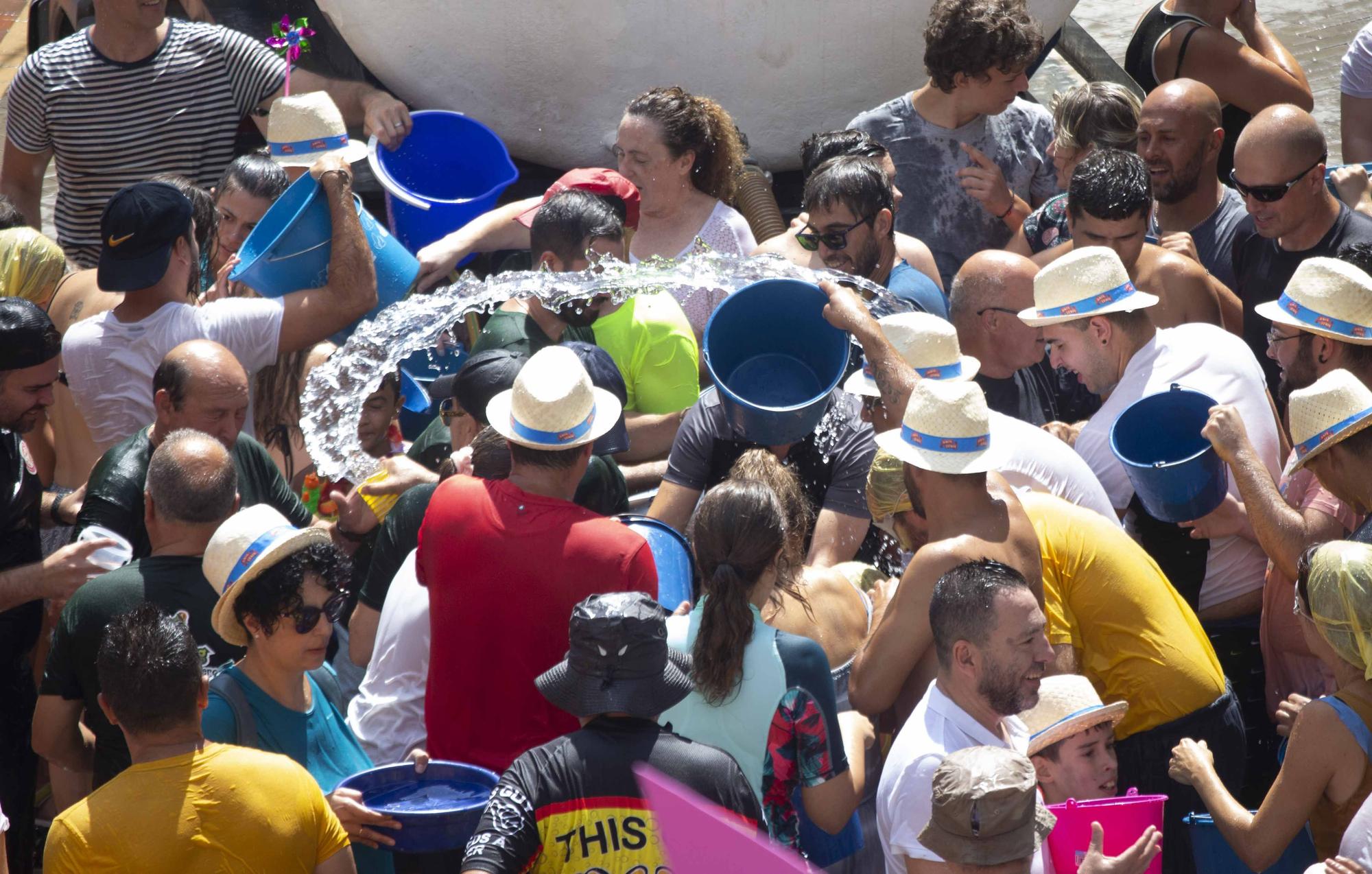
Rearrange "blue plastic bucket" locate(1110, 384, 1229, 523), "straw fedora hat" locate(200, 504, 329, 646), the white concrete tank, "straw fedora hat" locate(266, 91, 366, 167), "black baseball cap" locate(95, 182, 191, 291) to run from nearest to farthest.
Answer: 1. "straw fedora hat" locate(200, 504, 329, 646)
2. "blue plastic bucket" locate(1110, 384, 1229, 523)
3. "black baseball cap" locate(95, 182, 191, 291)
4. "straw fedora hat" locate(266, 91, 366, 167)
5. the white concrete tank

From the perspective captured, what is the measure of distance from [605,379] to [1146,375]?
1.51m

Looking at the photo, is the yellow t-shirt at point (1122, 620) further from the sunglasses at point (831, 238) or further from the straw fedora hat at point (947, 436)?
the sunglasses at point (831, 238)

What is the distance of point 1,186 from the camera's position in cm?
591

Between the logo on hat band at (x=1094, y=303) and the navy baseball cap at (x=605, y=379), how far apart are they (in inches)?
49.2

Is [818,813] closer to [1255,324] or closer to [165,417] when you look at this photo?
[165,417]

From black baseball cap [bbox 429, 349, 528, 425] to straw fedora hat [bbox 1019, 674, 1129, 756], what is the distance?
165 centimetres

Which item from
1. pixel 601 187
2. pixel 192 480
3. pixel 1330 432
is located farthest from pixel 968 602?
pixel 601 187

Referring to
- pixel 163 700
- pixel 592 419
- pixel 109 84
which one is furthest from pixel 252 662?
pixel 109 84

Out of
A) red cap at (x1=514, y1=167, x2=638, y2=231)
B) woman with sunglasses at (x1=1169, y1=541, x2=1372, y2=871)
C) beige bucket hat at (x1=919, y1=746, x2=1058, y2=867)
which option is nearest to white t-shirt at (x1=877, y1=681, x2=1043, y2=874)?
beige bucket hat at (x1=919, y1=746, x2=1058, y2=867)

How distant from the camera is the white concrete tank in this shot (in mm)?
6691

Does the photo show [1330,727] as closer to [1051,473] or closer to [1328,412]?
[1328,412]

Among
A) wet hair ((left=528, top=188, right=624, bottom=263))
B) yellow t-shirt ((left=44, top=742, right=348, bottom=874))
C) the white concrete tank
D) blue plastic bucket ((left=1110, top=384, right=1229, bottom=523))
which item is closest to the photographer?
yellow t-shirt ((left=44, top=742, right=348, bottom=874))

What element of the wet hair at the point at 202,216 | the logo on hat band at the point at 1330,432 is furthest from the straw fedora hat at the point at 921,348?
the wet hair at the point at 202,216

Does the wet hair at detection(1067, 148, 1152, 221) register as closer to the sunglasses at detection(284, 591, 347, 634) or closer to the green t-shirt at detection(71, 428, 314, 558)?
the green t-shirt at detection(71, 428, 314, 558)
